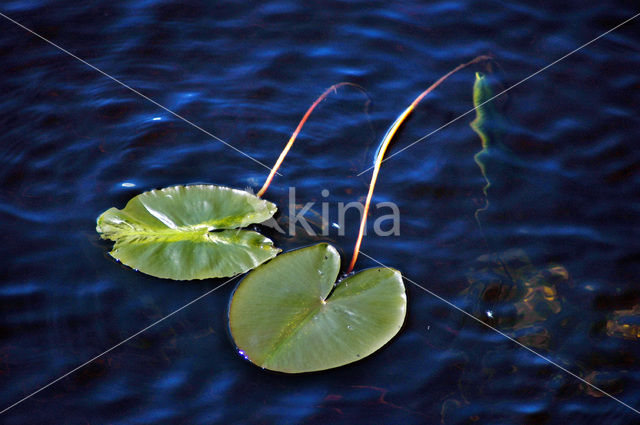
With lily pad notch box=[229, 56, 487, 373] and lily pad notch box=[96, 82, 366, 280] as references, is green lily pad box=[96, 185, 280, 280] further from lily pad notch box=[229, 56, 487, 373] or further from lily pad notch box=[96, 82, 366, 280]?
lily pad notch box=[229, 56, 487, 373]

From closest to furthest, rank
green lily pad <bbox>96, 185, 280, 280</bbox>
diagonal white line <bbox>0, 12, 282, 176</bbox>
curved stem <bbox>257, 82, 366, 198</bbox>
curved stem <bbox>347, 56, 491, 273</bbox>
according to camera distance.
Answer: green lily pad <bbox>96, 185, 280, 280</bbox>, curved stem <bbox>347, 56, 491, 273</bbox>, curved stem <bbox>257, 82, 366, 198</bbox>, diagonal white line <bbox>0, 12, 282, 176</bbox>

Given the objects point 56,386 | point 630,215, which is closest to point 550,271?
point 630,215

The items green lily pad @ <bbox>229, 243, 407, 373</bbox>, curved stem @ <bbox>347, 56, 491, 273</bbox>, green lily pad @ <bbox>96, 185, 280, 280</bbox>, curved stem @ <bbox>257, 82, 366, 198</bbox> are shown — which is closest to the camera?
green lily pad @ <bbox>229, 243, 407, 373</bbox>

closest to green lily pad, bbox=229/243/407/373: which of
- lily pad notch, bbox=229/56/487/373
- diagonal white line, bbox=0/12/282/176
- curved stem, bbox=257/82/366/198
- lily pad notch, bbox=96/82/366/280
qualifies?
lily pad notch, bbox=229/56/487/373

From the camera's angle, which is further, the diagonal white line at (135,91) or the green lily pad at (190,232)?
the diagonal white line at (135,91)

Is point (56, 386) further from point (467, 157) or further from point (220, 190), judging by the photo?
point (467, 157)

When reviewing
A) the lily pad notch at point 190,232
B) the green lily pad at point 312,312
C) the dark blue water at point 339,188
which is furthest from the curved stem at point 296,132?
the green lily pad at point 312,312

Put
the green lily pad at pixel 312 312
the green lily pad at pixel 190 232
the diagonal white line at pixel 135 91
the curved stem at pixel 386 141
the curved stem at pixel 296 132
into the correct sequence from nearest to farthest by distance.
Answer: the green lily pad at pixel 312 312 → the green lily pad at pixel 190 232 → the curved stem at pixel 386 141 → the curved stem at pixel 296 132 → the diagonal white line at pixel 135 91

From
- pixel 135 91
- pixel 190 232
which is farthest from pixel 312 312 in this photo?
pixel 135 91

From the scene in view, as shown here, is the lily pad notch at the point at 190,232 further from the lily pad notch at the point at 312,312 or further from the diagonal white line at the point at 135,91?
the diagonal white line at the point at 135,91
